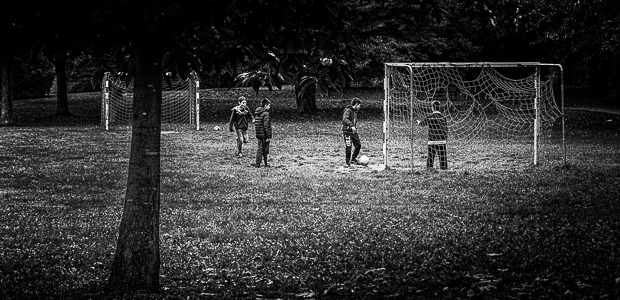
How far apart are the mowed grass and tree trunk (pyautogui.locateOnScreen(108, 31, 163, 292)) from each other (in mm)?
354

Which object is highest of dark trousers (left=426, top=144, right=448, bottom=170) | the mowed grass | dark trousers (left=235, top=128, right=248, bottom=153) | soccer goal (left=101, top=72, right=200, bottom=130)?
soccer goal (left=101, top=72, right=200, bottom=130)

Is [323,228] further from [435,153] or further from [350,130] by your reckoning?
[350,130]

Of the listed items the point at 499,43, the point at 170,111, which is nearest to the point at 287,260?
the point at 170,111

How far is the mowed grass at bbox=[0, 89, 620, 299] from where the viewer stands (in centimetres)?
892

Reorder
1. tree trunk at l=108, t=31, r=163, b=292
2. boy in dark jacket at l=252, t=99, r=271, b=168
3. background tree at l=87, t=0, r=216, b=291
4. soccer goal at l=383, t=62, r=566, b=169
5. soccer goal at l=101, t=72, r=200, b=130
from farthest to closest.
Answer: soccer goal at l=101, t=72, r=200, b=130, boy in dark jacket at l=252, t=99, r=271, b=168, soccer goal at l=383, t=62, r=566, b=169, tree trunk at l=108, t=31, r=163, b=292, background tree at l=87, t=0, r=216, b=291

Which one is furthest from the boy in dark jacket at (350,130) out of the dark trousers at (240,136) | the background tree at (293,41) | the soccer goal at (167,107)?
the soccer goal at (167,107)

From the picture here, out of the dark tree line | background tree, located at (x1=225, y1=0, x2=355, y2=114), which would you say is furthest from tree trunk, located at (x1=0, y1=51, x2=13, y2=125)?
background tree, located at (x1=225, y1=0, x2=355, y2=114)

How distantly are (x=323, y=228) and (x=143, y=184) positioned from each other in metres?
4.85

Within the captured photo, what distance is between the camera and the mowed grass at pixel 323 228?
8.92 metres

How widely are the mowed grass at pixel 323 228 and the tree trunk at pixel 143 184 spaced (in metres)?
0.35

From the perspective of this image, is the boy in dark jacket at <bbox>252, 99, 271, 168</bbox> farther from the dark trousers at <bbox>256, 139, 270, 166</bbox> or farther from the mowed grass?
the mowed grass

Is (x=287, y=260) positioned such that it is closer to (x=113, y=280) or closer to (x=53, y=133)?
(x=113, y=280)

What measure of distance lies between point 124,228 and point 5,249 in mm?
3379

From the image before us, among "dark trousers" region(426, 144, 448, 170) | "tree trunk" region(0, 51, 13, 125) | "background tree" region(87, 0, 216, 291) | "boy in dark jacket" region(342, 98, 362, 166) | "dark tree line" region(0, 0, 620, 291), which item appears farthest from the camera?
"tree trunk" region(0, 51, 13, 125)
